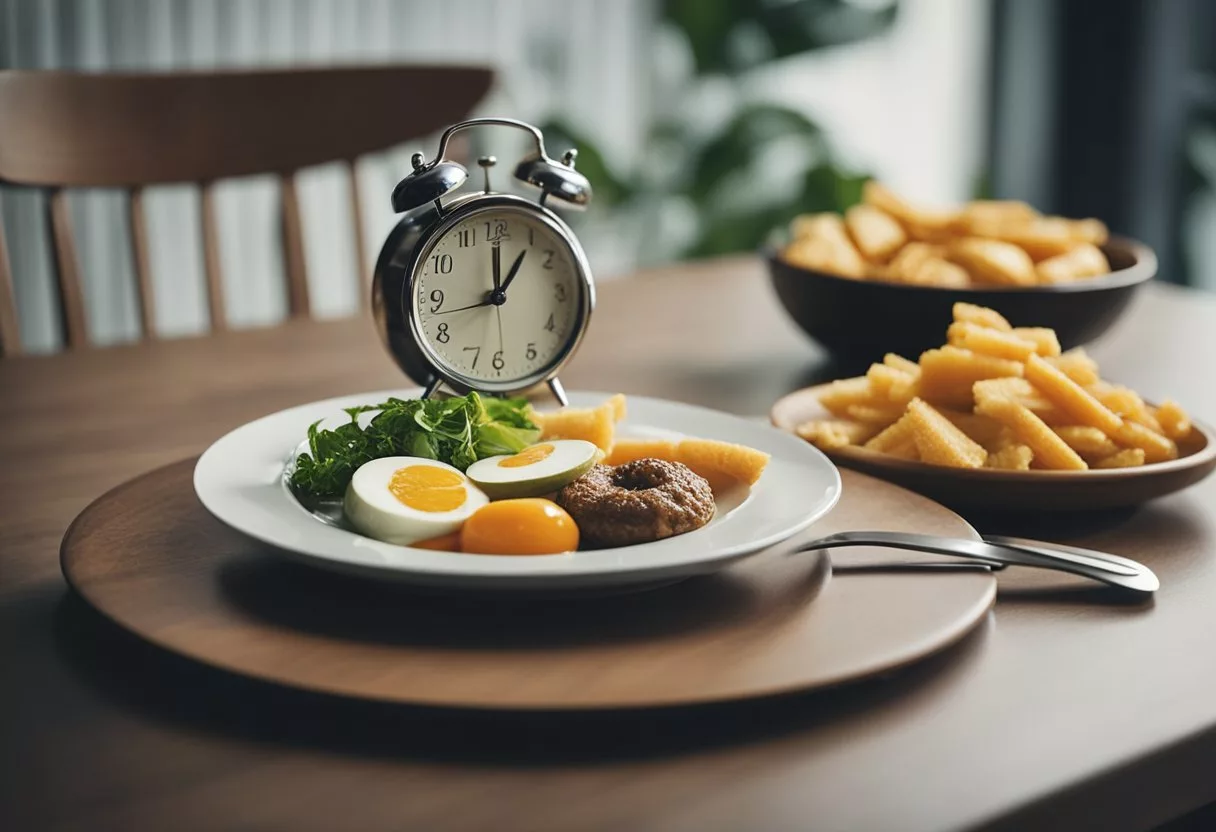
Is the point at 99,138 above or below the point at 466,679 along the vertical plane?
above

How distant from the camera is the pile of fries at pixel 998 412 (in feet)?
3.47

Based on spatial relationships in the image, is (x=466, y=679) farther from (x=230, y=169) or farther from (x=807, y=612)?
(x=230, y=169)

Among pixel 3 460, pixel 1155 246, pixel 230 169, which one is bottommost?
pixel 1155 246

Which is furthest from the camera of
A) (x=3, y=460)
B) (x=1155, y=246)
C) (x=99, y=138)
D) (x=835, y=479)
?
(x=1155, y=246)

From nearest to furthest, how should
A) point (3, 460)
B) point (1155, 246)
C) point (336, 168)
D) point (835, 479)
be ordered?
1. point (835, 479)
2. point (3, 460)
3. point (336, 168)
4. point (1155, 246)

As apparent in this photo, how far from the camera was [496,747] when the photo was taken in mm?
702

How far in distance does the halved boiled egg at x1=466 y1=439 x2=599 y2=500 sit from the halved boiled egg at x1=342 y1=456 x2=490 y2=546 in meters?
0.01

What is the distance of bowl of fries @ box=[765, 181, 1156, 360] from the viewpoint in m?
1.44

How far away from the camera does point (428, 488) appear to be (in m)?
0.90

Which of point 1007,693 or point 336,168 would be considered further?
point 336,168

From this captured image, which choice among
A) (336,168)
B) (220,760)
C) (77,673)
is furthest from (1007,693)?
(336,168)

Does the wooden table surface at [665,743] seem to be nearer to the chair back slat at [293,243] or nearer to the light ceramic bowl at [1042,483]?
the light ceramic bowl at [1042,483]

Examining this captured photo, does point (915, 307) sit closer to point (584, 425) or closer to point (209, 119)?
point (584, 425)

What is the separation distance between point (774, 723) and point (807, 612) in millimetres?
112
